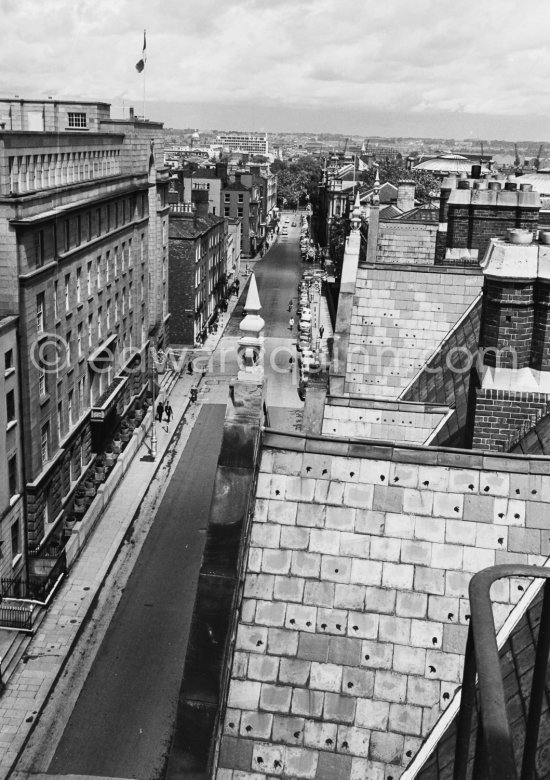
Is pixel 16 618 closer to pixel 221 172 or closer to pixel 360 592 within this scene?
pixel 360 592

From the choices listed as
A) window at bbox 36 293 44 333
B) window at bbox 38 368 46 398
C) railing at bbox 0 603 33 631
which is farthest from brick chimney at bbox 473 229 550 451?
window at bbox 36 293 44 333

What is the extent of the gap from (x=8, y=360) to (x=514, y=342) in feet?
78.9

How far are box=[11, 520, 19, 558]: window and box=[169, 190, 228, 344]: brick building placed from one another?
4544 centimetres

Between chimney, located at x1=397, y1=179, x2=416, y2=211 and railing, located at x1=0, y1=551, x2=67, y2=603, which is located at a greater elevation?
chimney, located at x1=397, y1=179, x2=416, y2=211

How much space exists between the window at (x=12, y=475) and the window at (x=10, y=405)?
1.50 metres

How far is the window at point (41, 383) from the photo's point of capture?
122 feet

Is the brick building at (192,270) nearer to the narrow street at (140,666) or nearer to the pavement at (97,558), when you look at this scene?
the pavement at (97,558)

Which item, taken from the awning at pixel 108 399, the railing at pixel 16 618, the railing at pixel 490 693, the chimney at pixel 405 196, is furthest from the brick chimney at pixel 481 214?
the chimney at pixel 405 196

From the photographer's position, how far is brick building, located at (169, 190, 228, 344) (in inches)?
3061

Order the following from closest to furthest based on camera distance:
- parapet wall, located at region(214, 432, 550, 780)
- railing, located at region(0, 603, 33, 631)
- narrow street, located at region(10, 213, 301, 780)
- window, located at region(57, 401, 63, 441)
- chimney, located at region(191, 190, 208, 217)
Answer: parapet wall, located at region(214, 432, 550, 780)
narrow street, located at region(10, 213, 301, 780)
railing, located at region(0, 603, 33, 631)
window, located at region(57, 401, 63, 441)
chimney, located at region(191, 190, 208, 217)

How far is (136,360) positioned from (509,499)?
50.3 m

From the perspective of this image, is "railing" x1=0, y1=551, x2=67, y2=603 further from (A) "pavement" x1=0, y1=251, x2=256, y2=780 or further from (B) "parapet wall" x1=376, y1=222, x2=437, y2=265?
(B) "parapet wall" x1=376, y1=222, x2=437, y2=265

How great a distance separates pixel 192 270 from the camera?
256 feet

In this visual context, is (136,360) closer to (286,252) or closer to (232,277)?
(232,277)
